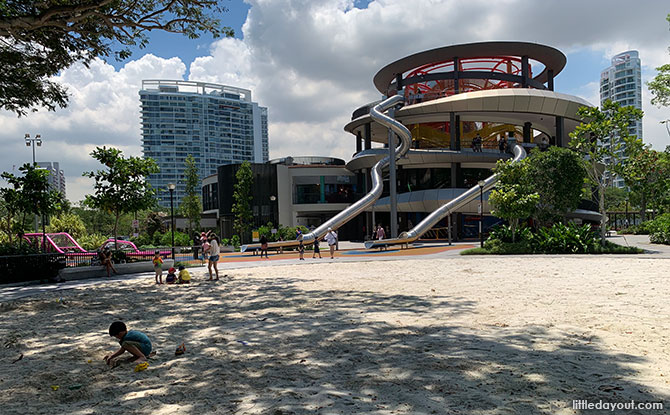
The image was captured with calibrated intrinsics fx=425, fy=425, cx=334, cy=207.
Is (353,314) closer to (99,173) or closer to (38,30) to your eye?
(38,30)

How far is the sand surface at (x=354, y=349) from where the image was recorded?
15.4 feet

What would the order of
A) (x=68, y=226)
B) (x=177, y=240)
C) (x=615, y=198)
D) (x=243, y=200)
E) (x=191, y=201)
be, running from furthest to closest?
1. (x=615, y=198)
2. (x=191, y=201)
3. (x=243, y=200)
4. (x=177, y=240)
5. (x=68, y=226)

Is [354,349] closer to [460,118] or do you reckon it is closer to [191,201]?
[460,118]

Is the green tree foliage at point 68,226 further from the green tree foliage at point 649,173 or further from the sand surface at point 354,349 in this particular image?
the green tree foliage at point 649,173

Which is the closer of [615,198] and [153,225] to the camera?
[153,225]

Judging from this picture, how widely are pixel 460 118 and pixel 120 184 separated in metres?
33.4

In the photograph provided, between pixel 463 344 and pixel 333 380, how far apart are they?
244cm

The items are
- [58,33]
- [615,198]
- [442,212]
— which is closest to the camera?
[58,33]

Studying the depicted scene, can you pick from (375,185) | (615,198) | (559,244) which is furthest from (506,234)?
(615,198)

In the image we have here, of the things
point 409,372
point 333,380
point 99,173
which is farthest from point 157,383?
point 99,173

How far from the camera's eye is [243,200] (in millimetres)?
45594

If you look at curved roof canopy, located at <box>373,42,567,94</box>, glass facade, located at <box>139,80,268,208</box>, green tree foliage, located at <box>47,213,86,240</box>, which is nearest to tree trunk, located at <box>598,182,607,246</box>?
curved roof canopy, located at <box>373,42,567,94</box>

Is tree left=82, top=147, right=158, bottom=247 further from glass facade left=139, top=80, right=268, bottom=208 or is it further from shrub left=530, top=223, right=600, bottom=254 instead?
glass facade left=139, top=80, right=268, bottom=208

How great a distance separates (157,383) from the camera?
551 cm
